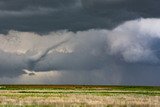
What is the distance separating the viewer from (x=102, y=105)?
179ft

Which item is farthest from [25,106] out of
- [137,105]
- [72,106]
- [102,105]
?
[137,105]

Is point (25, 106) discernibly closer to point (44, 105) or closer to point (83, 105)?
point (44, 105)

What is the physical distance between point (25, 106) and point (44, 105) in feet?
8.39

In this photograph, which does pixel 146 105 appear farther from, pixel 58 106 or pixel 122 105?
pixel 58 106

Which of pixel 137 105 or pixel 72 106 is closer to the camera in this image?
pixel 72 106

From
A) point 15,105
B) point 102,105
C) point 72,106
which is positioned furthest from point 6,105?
point 102,105

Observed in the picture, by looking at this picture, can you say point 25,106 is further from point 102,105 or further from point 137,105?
point 137,105

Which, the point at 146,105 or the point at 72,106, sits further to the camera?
the point at 146,105

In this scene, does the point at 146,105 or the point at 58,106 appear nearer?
the point at 58,106

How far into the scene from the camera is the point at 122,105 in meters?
54.5

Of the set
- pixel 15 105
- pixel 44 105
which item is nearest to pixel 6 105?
pixel 15 105

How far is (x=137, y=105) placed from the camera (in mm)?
55062

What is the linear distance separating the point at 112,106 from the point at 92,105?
2.53 meters

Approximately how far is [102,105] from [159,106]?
23.4 ft
